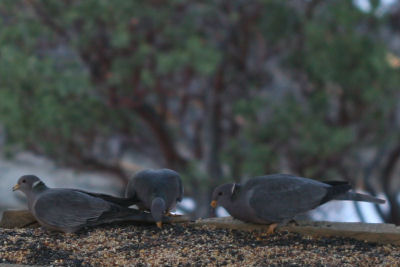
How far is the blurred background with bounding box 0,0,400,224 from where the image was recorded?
700cm

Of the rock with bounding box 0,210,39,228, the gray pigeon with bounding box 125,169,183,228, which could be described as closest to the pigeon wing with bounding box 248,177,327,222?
the gray pigeon with bounding box 125,169,183,228

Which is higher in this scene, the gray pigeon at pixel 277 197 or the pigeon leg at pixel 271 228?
the gray pigeon at pixel 277 197

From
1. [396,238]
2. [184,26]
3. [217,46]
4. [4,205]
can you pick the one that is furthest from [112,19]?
[4,205]

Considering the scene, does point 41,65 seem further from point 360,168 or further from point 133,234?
point 360,168

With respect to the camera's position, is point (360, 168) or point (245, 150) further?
point (360, 168)

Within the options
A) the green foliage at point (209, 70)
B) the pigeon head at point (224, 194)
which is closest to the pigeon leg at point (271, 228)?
the pigeon head at point (224, 194)

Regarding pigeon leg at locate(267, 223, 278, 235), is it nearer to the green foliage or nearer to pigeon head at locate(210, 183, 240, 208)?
pigeon head at locate(210, 183, 240, 208)

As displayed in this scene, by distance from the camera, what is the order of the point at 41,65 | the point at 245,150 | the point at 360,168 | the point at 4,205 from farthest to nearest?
the point at 4,205 < the point at 360,168 < the point at 245,150 < the point at 41,65

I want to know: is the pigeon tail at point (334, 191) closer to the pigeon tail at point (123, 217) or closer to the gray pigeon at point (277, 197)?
the gray pigeon at point (277, 197)

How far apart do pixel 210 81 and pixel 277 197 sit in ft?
17.6

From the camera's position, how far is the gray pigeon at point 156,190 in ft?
10.5

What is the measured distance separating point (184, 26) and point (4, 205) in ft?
30.9

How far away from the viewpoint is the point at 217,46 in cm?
792

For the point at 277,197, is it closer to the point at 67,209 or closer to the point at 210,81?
the point at 67,209
